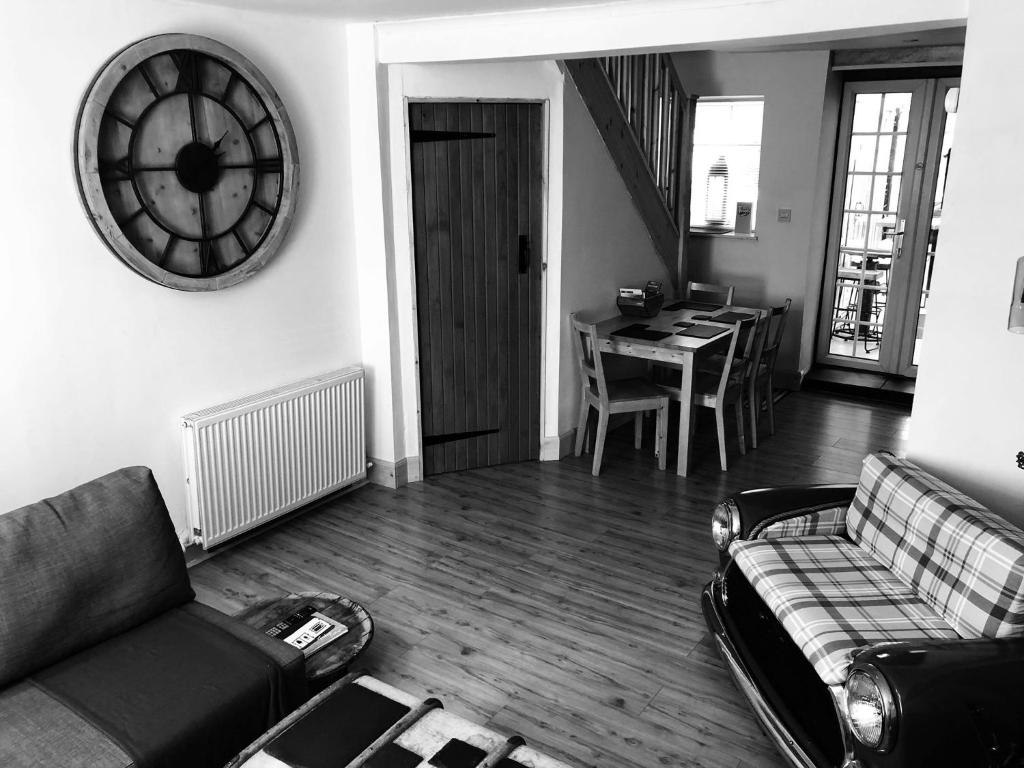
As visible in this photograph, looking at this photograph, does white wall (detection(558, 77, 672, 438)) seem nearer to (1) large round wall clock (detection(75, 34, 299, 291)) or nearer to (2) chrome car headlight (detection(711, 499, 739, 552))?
(1) large round wall clock (detection(75, 34, 299, 291))

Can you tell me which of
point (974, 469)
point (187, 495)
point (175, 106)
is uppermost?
point (175, 106)

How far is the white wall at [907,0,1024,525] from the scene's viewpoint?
9.90 ft

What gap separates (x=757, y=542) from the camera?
3.21 m

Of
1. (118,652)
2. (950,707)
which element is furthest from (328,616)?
(950,707)

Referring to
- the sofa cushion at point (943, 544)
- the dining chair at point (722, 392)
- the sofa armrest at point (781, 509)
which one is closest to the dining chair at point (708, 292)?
the dining chair at point (722, 392)

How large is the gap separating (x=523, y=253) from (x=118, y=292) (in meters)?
2.30

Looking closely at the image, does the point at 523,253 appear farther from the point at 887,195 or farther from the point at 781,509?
the point at 887,195

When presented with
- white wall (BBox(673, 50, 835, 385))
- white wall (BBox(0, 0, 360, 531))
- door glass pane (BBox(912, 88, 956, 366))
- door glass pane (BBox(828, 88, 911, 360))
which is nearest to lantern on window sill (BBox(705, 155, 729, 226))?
white wall (BBox(673, 50, 835, 385))

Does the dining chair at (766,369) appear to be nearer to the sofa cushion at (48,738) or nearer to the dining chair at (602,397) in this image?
the dining chair at (602,397)

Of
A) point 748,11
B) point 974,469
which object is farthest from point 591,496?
point 748,11

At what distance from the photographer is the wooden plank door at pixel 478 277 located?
4.77 metres

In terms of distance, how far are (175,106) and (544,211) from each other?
2175 millimetres

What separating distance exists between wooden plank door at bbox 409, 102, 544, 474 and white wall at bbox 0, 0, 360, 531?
1.65ft

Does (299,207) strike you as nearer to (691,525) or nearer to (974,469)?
(691,525)
